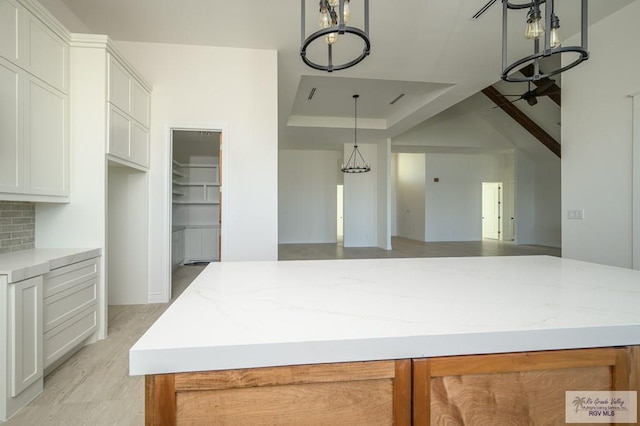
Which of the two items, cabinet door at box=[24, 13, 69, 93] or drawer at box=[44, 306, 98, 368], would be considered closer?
drawer at box=[44, 306, 98, 368]

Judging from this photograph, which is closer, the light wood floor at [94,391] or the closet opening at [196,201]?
the light wood floor at [94,391]

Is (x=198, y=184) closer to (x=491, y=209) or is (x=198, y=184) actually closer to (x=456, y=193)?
(x=456, y=193)

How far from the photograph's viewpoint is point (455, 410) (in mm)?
674

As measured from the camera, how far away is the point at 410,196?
11758 millimetres

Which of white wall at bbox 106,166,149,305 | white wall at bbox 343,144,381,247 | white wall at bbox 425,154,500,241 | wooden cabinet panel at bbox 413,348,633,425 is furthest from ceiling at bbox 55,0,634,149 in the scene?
white wall at bbox 425,154,500,241

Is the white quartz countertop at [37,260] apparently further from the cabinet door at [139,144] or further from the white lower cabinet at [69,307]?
the cabinet door at [139,144]

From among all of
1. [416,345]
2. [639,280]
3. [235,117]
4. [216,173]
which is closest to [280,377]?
[416,345]

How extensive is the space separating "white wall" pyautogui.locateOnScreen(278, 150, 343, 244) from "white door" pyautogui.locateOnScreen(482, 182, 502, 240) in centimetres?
622

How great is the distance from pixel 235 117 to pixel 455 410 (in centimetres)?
384

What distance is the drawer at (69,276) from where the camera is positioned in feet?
6.88

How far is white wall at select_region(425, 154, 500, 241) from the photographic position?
1078cm

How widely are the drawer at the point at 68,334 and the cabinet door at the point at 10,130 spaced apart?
1.04 metres

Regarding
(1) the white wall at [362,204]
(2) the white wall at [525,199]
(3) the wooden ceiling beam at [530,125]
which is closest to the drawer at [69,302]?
(1) the white wall at [362,204]

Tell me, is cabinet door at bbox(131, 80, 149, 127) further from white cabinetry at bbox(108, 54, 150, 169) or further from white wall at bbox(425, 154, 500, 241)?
white wall at bbox(425, 154, 500, 241)
